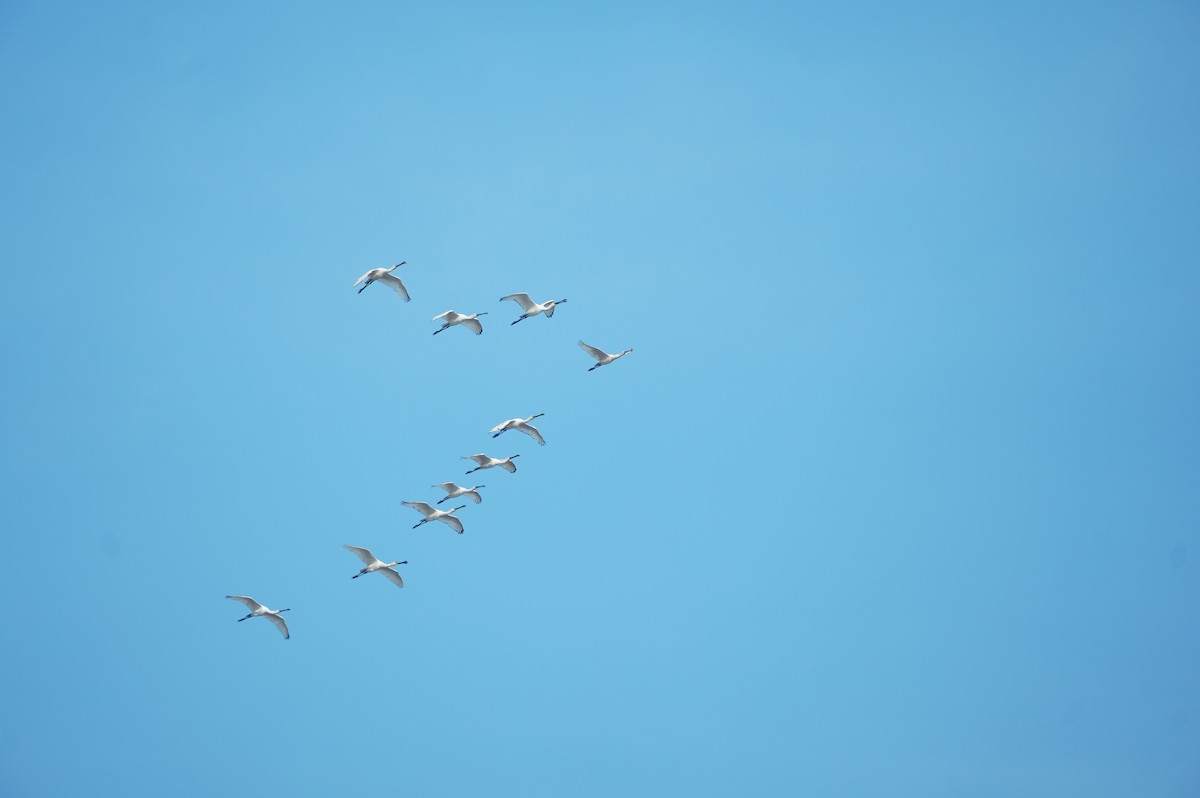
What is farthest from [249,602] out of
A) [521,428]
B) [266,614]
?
[521,428]

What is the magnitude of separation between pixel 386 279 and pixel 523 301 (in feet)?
12.9

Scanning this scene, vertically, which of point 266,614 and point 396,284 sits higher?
point 396,284

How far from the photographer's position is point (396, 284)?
5400cm

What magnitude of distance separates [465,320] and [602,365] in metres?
4.19

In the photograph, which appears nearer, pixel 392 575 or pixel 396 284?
pixel 396 284

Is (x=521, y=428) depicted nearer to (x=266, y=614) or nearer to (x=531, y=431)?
(x=531, y=431)

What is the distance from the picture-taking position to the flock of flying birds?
177 feet

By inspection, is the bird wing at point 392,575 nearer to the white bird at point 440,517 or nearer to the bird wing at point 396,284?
the white bird at point 440,517

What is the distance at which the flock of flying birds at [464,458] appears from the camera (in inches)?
2124

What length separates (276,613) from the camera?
5669 centimetres

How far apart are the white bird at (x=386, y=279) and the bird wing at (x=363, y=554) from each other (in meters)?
7.20

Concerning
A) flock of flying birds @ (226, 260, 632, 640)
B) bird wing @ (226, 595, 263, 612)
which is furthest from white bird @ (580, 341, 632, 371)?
bird wing @ (226, 595, 263, 612)

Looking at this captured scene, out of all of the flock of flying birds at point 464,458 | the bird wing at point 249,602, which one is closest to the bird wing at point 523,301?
the flock of flying birds at point 464,458

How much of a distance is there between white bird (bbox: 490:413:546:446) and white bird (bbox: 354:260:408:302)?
179 inches
